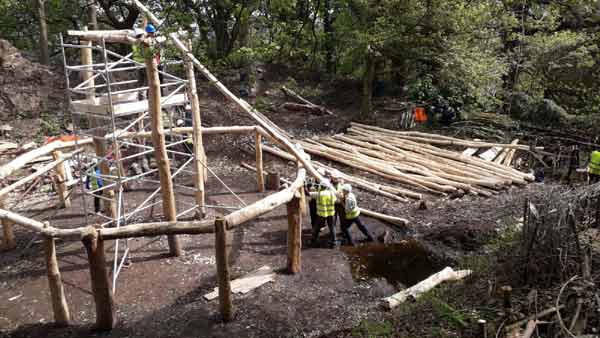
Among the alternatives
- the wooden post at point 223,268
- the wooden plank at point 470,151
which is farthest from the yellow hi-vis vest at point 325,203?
the wooden plank at point 470,151

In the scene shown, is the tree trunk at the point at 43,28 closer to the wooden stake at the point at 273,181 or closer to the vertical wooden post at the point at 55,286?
the wooden stake at the point at 273,181

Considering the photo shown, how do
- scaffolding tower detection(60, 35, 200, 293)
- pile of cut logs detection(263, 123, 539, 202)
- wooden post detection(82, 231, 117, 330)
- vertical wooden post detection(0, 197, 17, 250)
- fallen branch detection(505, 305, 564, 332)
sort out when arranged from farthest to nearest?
pile of cut logs detection(263, 123, 539, 202) → vertical wooden post detection(0, 197, 17, 250) → scaffolding tower detection(60, 35, 200, 293) → wooden post detection(82, 231, 117, 330) → fallen branch detection(505, 305, 564, 332)

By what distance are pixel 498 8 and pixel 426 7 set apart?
2957 millimetres

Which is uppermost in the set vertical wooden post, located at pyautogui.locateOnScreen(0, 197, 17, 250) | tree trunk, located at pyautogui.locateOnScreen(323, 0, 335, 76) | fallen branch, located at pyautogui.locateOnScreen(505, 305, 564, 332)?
tree trunk, located at pyautogui.locateOnScreen(323, 0, 335, 76)

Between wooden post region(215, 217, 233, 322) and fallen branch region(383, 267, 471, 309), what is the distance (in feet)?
7.87

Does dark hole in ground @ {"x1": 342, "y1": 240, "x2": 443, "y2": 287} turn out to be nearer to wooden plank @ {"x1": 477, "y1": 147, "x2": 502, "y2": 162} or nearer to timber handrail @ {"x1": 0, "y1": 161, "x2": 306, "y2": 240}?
timber handrail @ {"x1": 0, "y1": 161, "x2": 306, "y2": 240}

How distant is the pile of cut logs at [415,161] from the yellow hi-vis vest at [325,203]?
326cm

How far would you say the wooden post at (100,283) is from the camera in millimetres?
6559

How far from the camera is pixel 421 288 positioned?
7.52 metres

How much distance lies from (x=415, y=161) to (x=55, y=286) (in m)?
10.6

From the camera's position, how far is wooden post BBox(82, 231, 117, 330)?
21.5 ft

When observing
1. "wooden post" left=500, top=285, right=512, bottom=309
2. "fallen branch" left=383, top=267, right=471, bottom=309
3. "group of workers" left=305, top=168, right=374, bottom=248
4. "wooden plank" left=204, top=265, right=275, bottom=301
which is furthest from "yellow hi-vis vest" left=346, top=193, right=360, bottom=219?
"wooden post" left=500, top=285, right=512, bottom=309

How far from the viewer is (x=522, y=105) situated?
18453mm

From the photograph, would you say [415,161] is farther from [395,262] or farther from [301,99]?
[301,99]
